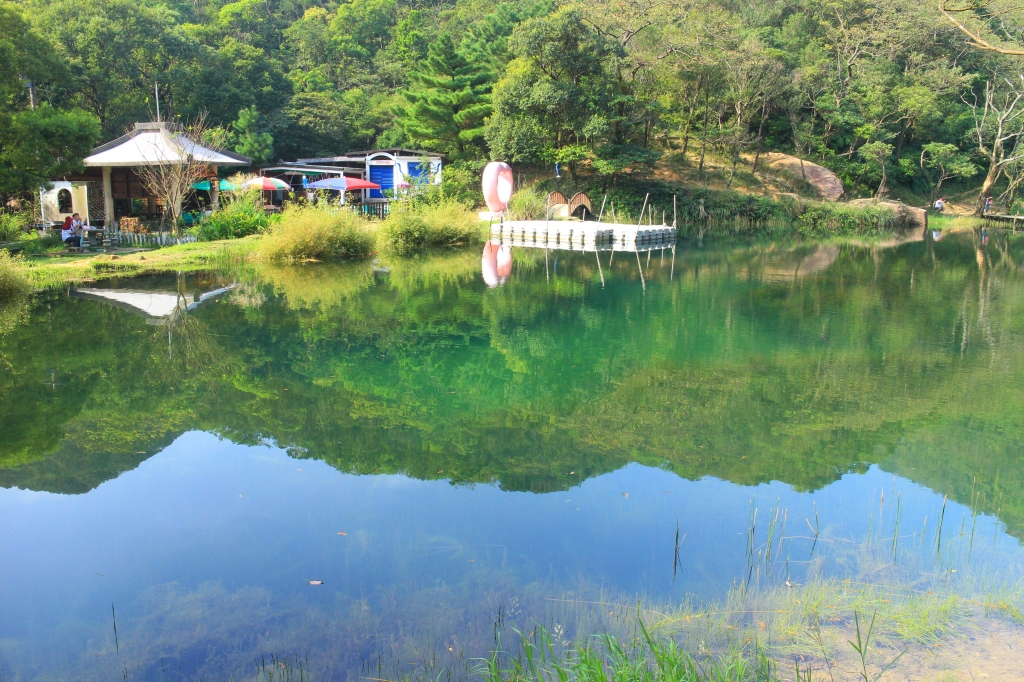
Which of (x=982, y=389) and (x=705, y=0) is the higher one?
(x=705, y=0)

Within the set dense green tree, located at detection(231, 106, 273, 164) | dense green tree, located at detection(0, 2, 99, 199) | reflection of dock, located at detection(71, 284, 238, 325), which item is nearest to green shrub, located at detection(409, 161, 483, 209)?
dense green tree, located at detection(231, 106, 273, 164)

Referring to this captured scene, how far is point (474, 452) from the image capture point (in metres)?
6.66

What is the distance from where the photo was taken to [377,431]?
711cm

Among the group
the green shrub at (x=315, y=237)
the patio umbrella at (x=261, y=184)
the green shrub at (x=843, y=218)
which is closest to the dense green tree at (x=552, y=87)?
the patio umbrella at (x=261, y=184)

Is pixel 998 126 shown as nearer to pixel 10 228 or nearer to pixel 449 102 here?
pixel 449 102

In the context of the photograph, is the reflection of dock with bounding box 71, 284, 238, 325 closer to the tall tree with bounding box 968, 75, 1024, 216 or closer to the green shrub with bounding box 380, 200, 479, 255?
the green shrub with bounding box 380, 200, 479, 255

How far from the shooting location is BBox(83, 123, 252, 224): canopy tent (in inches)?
779

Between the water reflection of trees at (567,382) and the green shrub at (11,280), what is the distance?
111 centimetres

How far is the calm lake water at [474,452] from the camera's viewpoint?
423cm

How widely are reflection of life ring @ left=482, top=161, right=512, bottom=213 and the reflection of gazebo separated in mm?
7467

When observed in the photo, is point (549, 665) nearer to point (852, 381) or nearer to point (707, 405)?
point (707, 405)

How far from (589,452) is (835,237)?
24.8m

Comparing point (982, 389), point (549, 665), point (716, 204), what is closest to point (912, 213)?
point (716, 204)

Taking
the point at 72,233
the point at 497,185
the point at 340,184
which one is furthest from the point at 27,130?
the point at 497,185
